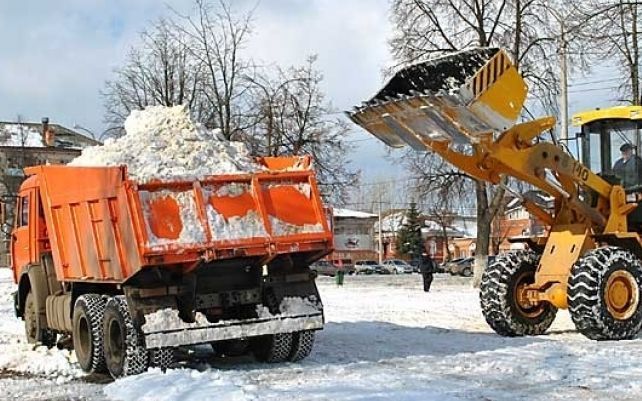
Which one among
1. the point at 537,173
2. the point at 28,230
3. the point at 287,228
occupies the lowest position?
the point at 287,228

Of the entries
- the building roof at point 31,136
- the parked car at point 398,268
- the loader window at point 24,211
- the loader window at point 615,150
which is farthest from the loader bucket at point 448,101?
the building roof at point 31,136

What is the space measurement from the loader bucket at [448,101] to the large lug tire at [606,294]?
2366 millimetres

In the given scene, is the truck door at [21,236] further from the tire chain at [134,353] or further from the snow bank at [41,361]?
the tire chain at [134,353]

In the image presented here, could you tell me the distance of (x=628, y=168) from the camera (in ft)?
48.5

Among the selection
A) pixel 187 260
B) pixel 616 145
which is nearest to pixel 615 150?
pixel 616 145

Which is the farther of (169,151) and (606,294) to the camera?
(606,294)

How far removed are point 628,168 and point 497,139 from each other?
2.64 m

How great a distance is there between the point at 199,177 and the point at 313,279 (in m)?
2.01

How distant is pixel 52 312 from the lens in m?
13.9

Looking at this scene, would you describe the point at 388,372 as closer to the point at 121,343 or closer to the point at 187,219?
the point at 187,219

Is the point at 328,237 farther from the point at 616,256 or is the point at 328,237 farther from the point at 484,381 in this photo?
the point at 616,256

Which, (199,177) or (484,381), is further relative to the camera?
(199,177)

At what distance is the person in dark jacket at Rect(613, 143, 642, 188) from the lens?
14703 millimetres

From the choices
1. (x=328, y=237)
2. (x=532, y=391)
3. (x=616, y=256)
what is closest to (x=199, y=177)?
(x=328, y=237)
